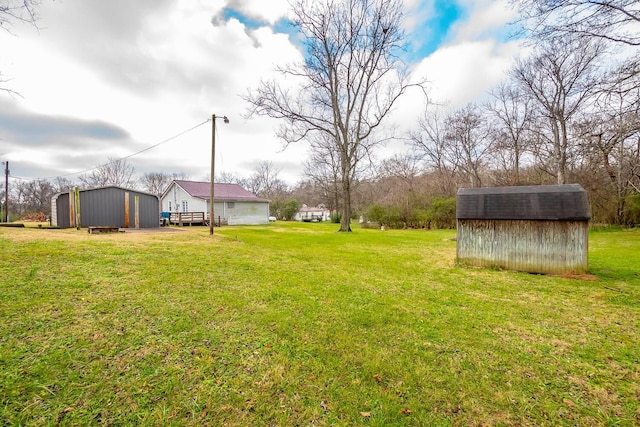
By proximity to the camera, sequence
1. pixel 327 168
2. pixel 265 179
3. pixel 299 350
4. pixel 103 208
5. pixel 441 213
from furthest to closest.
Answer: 1. pixel 265 179
2. pixel 327 168
3. pixel 441 213
4. pixel 103 208
5. pixel 299 350

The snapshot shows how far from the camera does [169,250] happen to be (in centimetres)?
748

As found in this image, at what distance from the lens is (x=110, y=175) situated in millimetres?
42031

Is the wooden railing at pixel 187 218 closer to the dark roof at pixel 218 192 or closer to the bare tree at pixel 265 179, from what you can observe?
the dark roof at pixel 218 192

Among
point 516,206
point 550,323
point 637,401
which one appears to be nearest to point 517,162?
point 516,206

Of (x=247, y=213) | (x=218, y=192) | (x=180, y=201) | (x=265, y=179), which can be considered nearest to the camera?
(x=180, y=201)

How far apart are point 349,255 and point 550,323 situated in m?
5.47

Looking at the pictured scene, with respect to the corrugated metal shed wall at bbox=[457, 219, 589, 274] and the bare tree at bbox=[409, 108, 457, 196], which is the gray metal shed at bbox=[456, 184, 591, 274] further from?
the bare tree at bbox=[409, 108, 457, 196]

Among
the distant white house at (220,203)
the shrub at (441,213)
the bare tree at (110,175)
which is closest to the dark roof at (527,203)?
the shrub at (441,213)

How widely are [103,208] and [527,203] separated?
63.6ft

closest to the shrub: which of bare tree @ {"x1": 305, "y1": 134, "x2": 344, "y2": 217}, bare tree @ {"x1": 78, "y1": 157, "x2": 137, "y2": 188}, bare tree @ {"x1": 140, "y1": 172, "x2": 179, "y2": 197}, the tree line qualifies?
the tree line

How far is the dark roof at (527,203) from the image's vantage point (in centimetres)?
645

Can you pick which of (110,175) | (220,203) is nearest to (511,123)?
(220,203)

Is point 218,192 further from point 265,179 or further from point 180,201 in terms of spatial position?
point 265,179

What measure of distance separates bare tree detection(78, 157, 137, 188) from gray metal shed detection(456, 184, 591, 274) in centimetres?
4882
